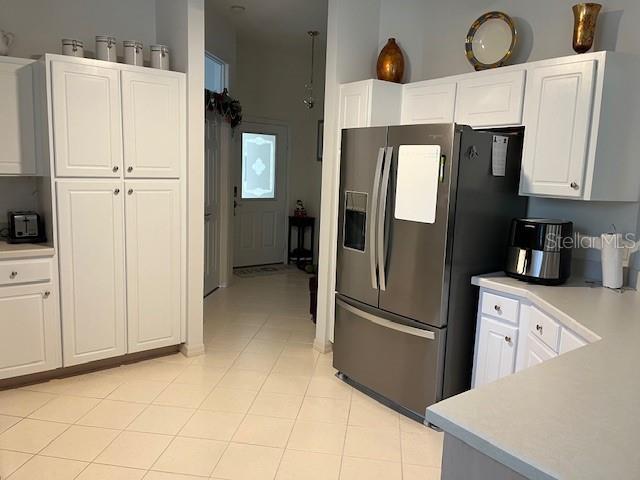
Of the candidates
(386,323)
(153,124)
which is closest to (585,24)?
(386,323)

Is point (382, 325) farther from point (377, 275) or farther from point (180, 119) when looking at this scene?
point (180, 119)

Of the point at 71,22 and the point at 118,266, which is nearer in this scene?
the point at 118,266

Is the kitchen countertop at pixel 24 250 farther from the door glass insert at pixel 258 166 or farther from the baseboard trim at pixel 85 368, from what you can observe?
the door glass insert at pixel 258 166

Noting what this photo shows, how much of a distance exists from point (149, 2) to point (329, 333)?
9.48 ft

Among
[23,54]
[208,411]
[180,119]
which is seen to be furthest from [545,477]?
[23,54]

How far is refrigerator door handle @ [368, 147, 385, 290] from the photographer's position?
2.87 metres

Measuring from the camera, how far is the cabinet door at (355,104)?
10.9 feet

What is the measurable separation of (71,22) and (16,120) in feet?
2.92

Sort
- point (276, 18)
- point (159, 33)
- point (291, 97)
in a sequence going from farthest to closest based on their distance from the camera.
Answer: point (291, 97) → point (276, 18) → point (159, 33)

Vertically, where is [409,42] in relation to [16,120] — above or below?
above

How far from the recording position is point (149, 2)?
365 centimetres

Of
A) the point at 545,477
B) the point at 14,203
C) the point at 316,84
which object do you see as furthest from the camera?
the point at 316,84

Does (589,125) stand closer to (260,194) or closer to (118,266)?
(118,266)

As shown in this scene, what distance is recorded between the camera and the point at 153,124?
325 cm
